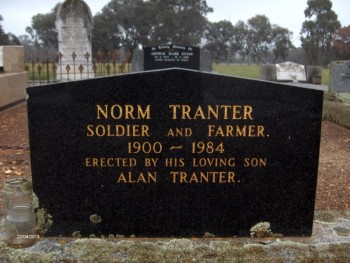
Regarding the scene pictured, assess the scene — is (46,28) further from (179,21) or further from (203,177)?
(203,177)

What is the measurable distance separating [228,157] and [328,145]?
4.34 meters

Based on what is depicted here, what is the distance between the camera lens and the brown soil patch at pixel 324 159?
12.5 feet

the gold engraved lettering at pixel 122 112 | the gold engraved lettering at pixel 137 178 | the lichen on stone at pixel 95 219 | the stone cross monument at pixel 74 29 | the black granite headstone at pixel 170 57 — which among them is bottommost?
the lichen on stone at pixel 95 219

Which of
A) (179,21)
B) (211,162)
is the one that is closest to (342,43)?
(179,21)

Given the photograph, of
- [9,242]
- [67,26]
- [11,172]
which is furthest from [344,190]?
[67,26]

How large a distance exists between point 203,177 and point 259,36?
7654 cm

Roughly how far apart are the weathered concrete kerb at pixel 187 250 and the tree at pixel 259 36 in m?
74.3

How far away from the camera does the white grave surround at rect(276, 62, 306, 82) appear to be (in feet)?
45.8

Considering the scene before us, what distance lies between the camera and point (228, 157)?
2.54 metres

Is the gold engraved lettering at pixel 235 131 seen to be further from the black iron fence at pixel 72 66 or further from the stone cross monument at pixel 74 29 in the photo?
the stone cross monument at pixel 74 29

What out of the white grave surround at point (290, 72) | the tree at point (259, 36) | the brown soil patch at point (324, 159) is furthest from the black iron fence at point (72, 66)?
the tree at point (259, 36)

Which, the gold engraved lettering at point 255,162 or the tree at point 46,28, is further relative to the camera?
the tree at point 46,28

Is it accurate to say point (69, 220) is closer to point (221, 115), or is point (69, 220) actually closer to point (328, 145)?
point (221, 115)

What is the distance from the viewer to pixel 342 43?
52.5 meters
